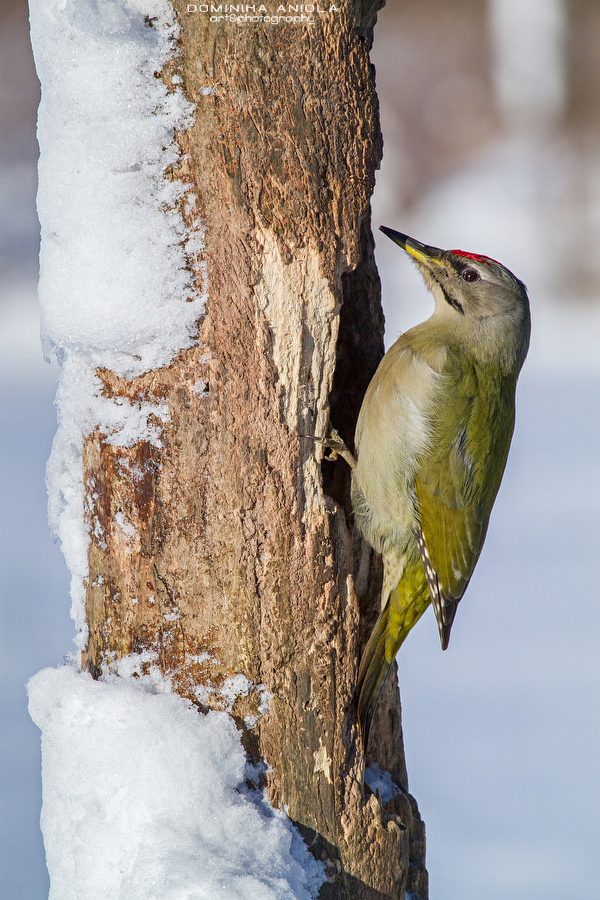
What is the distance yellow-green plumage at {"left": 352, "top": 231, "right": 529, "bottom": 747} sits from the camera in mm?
2568

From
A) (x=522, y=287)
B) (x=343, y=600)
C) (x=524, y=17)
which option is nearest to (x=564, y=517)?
(x=522, y=287)

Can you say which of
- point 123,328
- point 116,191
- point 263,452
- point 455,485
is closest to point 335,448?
point 263,452

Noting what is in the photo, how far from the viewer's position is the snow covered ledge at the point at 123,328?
2.02 metres

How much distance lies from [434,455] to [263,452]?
73 cm

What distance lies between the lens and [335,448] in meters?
2.43

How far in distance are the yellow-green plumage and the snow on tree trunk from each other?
0.35 metres

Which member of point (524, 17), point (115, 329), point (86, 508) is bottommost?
point (86, 508)

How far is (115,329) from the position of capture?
6.91ft

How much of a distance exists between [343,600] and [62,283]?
117 cm

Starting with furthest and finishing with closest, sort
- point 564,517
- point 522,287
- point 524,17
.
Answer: point 524,17
point 564,517
point 522,287

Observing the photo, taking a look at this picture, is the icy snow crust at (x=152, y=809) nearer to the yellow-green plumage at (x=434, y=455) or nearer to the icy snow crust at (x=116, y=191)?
the yellow-green plumage at (x=434, y=455)

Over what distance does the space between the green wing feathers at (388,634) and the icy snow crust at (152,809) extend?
1.30 feet

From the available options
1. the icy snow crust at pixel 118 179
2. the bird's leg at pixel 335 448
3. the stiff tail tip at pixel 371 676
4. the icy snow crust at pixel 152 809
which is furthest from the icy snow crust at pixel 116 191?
the stiff tail tip at pixel 371 676

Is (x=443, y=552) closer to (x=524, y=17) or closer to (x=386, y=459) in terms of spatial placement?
(x=386, y=459)
